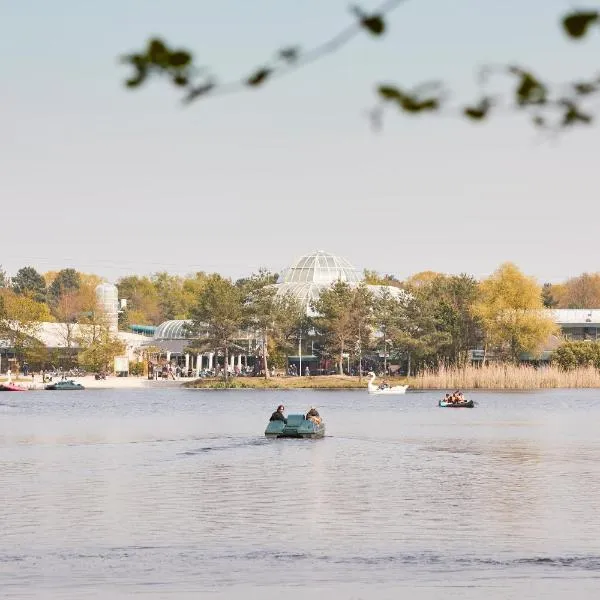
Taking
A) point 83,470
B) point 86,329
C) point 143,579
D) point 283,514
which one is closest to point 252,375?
point 86,329

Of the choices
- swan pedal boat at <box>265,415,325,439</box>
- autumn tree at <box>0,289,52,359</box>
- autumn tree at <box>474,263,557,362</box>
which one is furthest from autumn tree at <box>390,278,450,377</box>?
swan pedal boat at <box>265,415,325,439</box>

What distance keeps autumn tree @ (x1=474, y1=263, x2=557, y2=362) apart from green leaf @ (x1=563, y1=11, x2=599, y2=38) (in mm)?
155785

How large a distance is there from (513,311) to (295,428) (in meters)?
95.3

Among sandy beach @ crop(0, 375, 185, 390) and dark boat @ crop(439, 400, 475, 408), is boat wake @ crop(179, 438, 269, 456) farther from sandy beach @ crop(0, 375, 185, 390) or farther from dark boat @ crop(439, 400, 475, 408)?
sandy beach @ crop(0, 375, 185, 390)

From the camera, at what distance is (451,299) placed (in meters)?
172

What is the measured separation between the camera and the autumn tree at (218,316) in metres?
164

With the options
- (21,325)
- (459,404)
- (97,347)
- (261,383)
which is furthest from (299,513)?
(97,347)

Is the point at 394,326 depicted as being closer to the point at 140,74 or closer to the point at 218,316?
the point at 218,316

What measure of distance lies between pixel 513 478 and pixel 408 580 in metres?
26.5

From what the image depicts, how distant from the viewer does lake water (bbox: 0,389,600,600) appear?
2666cm

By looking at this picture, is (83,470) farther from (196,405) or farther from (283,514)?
(196,405)

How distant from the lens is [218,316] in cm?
16438

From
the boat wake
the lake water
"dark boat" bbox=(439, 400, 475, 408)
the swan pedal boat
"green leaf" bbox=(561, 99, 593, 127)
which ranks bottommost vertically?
the lake water

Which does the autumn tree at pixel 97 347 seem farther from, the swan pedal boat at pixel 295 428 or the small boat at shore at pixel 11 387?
the swan pedal boat at pixel 295 428
